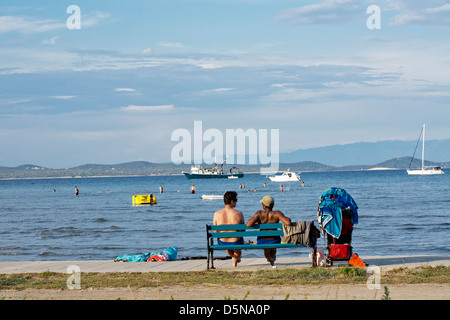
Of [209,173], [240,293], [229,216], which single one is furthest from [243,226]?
[209,173]

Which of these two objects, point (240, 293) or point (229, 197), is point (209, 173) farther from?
point (240, 293)

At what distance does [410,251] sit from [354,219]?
926cm

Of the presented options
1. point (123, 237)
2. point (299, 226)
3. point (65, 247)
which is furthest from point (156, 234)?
point (299, 226)

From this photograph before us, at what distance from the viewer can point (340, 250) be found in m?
12.6

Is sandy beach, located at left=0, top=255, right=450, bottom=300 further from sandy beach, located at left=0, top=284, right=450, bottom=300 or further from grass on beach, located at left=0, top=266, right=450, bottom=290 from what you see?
grass on beach, located at left=0, top=266, right=450, bottom=290

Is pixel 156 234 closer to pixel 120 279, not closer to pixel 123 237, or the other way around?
pixel 123 237

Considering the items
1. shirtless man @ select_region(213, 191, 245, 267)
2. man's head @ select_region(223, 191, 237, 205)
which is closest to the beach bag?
shirtless man @ select_region(213, 191, 245, 267)

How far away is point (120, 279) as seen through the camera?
38.2ft

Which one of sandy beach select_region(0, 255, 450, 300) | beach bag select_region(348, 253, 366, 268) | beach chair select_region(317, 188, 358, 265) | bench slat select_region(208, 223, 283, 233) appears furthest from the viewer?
bench slat select_region(208, 223, 283, 233)

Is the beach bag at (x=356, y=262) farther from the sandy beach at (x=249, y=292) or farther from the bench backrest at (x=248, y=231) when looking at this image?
the bench backrest at (x=248, y=231)

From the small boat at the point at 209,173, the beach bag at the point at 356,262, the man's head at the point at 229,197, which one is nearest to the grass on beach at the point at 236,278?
the beach bag at the point at 356,262

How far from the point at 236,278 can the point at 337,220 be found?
2336mm

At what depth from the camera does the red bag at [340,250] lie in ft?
41.2

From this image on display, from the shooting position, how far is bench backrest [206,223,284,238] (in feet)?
41.7
